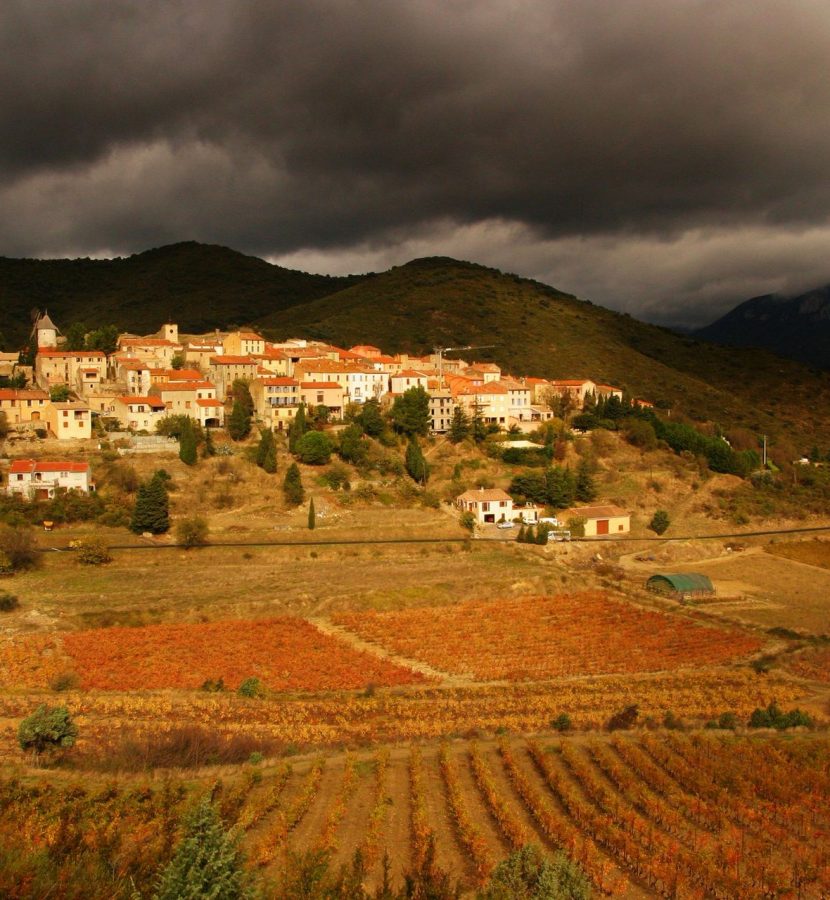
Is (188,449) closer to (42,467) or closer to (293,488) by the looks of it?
(293,488)

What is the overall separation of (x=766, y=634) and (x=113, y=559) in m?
31.0

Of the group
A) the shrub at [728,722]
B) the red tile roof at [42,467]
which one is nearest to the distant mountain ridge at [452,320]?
the red tile roof at [42,467]

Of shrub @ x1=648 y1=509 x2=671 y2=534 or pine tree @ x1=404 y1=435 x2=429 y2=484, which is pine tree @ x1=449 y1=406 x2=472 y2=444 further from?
shrub @ x1=648 y1=509 x2=671 y2=534

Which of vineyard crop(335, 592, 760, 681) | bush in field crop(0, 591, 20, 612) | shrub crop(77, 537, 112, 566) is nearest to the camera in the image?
vineyard crop(335, 592, 760, 681)

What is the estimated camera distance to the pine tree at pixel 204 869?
507 inches

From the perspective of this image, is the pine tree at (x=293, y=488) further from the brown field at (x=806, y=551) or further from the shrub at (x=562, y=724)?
the brown field at (x=806, y=551)

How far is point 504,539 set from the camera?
4772 cm

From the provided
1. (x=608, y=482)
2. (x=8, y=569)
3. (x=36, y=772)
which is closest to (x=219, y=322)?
(x=608, y=482)

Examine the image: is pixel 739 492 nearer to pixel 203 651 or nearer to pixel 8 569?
pixel 203 651

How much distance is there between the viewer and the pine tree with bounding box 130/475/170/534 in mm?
43250

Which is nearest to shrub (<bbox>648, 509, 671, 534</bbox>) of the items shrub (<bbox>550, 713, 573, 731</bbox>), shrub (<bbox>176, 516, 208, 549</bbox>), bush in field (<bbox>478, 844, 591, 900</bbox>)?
shrub (<bbox>176, 516, 208, 549</bbox>)

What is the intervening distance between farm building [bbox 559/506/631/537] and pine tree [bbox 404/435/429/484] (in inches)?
375

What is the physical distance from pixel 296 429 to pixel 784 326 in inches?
5856

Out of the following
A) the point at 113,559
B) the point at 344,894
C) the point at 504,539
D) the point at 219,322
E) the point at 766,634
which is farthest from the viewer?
the point at 219,322
